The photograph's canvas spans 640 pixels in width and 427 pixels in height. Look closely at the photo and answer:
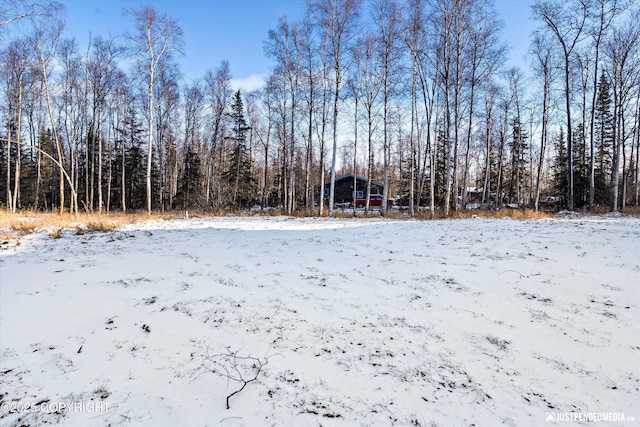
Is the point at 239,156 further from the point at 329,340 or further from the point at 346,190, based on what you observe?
the point at 329,340

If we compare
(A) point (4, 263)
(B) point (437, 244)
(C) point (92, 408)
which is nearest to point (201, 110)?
(A) point (4, 263)

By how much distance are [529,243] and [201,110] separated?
26032 millimetres

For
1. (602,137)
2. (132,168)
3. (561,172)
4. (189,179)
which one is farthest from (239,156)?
(602,137)

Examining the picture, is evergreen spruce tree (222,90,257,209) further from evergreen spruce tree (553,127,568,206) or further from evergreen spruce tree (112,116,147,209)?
evergreen spruce tree (553,127,568,206)

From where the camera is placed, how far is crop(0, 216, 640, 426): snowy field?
73.1 inches

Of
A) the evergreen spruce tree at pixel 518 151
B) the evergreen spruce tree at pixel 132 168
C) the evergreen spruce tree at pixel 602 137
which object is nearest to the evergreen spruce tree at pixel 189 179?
the evergreen spruce tree at pixel 132 168

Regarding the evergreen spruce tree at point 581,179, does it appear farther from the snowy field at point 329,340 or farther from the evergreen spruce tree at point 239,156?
the evergreen spruce tree at point 239,156

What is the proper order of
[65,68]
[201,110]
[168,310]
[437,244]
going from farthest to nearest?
1. [201,110]
2. [65,68]
3. [437,244]
4. [168,310]

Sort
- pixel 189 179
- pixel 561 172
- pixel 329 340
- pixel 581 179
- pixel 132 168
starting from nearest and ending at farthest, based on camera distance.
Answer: pixel 329 340
pixel 581 179
pixel 561 172
pixel 189 179
pixel 132 168

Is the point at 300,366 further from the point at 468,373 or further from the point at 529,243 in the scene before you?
the point at 529,243

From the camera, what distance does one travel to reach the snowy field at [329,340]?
1.86 m

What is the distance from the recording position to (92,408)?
1.83m

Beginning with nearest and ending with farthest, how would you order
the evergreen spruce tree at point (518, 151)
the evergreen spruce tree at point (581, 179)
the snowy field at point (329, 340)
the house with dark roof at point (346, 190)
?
the snowy field at point (329, 340) < the evergreen spruce tree at point (581, 179) < the evergreen spruce tree at point (518, 151) < the house with dark roof at point (346, 190)

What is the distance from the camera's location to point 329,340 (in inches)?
108
